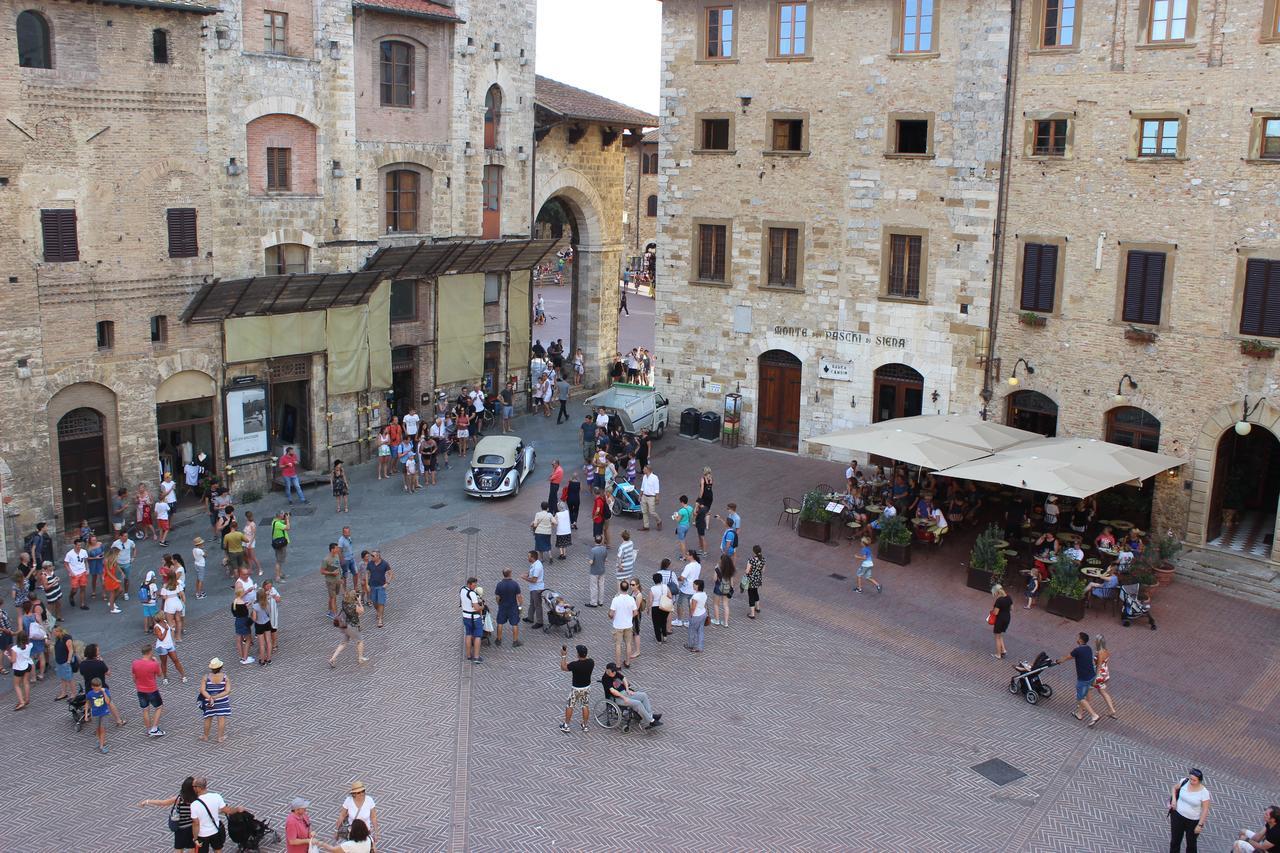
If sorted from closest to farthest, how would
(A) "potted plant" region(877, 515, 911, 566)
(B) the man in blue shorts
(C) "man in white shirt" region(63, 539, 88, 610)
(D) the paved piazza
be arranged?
(D) the paved piazza
(B) the man in blue shorts
(C) "man in white shirt" region(63, 539, 88, 610)
(A) "potted plant" region(877, 515, 911, 566)

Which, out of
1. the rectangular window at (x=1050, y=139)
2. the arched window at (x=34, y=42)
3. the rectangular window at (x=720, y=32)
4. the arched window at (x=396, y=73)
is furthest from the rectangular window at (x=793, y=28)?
the arched window at (x=34, y=42)

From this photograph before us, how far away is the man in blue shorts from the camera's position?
74.8 ft

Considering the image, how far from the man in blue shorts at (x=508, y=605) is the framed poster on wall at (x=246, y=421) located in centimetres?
1142

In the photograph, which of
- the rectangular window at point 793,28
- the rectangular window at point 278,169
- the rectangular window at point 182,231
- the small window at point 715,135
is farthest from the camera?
the small window at point 715,135

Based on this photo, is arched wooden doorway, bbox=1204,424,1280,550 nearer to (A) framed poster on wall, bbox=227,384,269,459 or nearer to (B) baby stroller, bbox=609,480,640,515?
(B) baby stroller, bbox=609,480,640,515

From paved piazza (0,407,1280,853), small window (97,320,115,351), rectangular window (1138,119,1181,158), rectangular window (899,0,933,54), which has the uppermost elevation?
rectangular window (899,0,933,54)

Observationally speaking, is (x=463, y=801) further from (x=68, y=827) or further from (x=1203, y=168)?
(x=1203, y=168)

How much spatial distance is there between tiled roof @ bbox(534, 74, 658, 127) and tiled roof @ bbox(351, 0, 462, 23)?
15.9 feet

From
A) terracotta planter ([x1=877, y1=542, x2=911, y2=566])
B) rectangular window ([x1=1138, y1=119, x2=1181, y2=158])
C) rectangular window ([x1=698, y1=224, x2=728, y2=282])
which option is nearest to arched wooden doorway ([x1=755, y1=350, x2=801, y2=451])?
rectangular window ([x1=698, y1=224, x2=728, y2=282])

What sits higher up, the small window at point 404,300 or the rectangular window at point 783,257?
the rectangular window at point 783,257

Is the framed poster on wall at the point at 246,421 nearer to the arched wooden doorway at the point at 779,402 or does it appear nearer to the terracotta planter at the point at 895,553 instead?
the arched wooden doorway at the point at 779,402

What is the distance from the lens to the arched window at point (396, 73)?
33.8m

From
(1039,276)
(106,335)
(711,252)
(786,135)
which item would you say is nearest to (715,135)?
(786,135)

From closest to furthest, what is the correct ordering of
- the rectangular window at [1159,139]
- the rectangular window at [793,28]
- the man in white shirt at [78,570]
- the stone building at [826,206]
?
1. the man in white shirt at [78,570]
2. the rectangular window at [1159,139]
3. the stone building at [826,206]
4. the rectangular window at [793,28]
